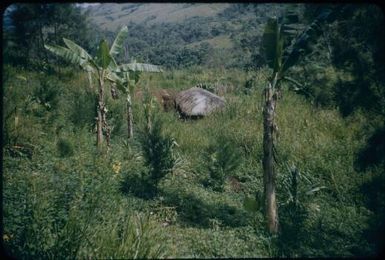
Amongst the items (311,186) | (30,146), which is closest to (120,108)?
(30,146)

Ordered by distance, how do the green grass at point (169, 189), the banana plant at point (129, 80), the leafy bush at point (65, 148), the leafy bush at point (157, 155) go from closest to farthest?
the green grass at point (169, 189) → the leafy bush at point (157, 155) → the leafy bush at point (65, 148) → the banana plant at point (129, 80)

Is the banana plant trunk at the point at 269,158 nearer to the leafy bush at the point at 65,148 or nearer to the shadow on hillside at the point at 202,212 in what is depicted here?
the shadow on hillside at the point at 202,212

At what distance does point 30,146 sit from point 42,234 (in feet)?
15.0

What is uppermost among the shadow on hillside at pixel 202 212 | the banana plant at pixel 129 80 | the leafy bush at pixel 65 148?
the banana plant at pixel 129 80

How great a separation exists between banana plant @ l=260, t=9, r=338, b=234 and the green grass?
596 millimetres

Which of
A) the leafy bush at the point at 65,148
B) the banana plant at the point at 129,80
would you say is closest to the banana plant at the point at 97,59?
the banana plant at the point at 129,80

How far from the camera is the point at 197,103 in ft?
51.3

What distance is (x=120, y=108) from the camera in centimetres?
1350

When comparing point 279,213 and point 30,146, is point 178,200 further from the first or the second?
point 30,146

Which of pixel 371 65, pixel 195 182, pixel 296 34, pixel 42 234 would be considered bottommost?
pixel 195 182

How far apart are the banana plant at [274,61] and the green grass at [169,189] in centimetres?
60

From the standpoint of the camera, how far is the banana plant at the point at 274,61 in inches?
260

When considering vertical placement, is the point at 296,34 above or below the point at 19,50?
above

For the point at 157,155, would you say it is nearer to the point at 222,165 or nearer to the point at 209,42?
the point at 222,165
